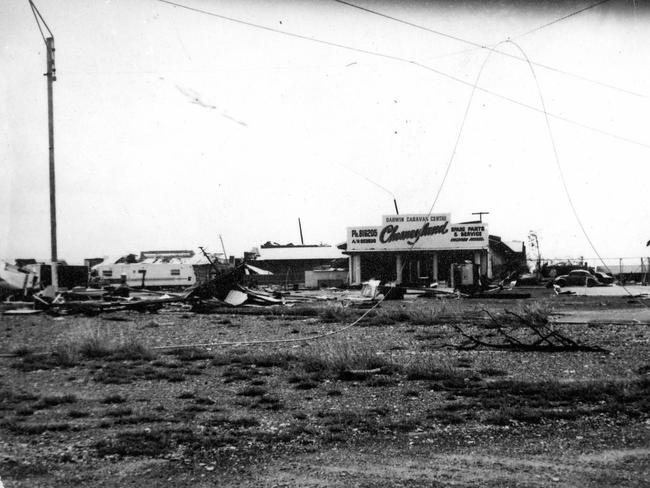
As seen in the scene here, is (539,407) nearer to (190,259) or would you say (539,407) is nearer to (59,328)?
(59,328)

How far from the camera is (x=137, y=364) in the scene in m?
9.18

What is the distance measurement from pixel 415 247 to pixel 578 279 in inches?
451

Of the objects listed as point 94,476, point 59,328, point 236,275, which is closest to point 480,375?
point 94,476

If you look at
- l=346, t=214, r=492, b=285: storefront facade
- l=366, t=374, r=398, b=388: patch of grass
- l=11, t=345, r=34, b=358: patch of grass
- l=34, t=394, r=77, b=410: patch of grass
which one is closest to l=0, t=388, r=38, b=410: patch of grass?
l=34, t=394, r=77, b=410: patch of grass

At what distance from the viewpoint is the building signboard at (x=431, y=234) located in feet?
137

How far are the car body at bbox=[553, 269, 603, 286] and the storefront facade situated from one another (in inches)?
203

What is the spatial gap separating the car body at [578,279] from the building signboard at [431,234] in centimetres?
562

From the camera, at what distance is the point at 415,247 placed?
41.8 m

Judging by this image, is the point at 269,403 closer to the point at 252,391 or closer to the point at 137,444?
the point at 252,391

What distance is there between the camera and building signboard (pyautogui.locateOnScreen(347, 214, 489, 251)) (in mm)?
41750

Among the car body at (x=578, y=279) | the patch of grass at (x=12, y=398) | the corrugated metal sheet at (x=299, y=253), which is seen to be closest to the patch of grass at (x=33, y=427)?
the patch of grass at (x=12, y=398)

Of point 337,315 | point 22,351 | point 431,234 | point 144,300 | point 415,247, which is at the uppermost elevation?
point 431,234

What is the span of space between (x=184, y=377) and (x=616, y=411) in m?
5.42

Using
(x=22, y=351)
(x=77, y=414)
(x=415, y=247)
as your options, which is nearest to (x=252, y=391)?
(x=77, y=414)
